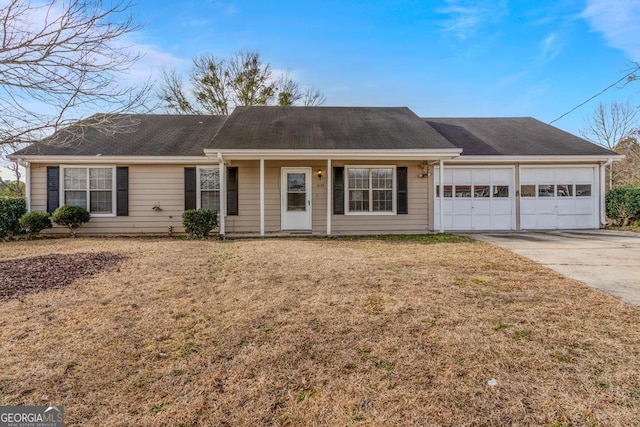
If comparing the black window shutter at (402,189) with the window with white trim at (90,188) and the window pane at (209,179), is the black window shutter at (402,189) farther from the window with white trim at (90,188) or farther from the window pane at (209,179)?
the window with white trim at (90,188)

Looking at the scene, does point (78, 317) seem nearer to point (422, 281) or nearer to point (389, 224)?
point (422, 281)

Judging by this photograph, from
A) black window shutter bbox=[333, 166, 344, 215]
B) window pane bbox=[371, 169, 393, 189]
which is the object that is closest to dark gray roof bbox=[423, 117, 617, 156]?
window pane bbox=[371, 169, 393, 189]

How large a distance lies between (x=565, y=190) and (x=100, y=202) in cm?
1526

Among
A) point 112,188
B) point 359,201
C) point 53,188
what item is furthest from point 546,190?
point 53,188

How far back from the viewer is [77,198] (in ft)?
31.6

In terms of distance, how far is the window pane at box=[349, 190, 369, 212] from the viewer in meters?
10.0

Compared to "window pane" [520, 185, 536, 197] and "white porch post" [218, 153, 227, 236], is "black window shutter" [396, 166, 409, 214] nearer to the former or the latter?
"window pane" [520, 185, 536, 197]

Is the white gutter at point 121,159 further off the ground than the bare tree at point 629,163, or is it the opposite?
the bare tree at point 629,163

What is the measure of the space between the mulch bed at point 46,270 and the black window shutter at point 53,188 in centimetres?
440

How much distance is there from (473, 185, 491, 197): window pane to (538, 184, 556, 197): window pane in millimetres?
1740

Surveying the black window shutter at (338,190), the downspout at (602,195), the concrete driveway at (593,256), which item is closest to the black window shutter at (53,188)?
the black window shutter at (338,190)

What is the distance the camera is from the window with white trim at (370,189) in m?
9.99

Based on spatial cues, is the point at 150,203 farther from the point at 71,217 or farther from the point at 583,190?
the point at 583,190

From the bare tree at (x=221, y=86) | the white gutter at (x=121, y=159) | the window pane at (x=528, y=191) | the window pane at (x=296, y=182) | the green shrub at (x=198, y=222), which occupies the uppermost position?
the bare tree at (x=221, y=86)
